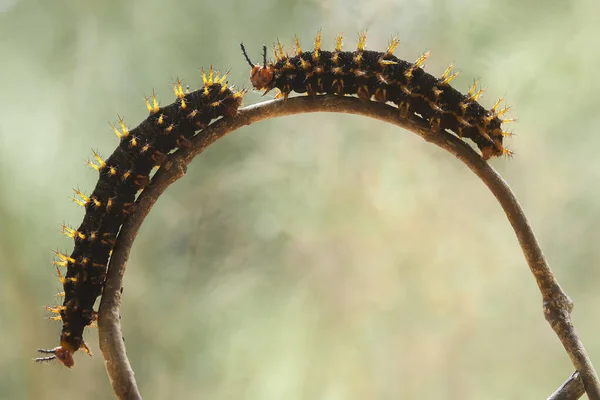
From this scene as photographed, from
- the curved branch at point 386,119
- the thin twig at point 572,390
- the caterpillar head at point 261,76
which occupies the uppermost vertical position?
the caterpillar head at point 261,76

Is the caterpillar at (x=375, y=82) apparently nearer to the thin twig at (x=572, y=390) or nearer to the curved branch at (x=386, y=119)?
the curved branch at (x=386, y=119)

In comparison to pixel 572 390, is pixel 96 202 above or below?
above

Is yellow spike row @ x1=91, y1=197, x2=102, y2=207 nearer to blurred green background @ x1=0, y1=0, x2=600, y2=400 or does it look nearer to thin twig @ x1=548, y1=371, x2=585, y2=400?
blurred green background @ x1=0, y1=0, x2=600, y2=400

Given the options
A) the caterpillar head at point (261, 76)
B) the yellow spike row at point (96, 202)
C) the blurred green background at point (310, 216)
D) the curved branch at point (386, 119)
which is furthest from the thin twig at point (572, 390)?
the yellow spike row at point (96, 202)

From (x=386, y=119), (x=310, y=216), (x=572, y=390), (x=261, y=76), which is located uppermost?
(x=310, y=216)

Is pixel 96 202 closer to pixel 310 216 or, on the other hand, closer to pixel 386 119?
pixel 386 119

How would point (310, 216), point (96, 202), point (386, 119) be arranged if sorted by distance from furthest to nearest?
point (310, 216), point (386, 119), point (96, 202)

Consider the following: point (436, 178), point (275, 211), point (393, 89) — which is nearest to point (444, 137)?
point (393, 89)

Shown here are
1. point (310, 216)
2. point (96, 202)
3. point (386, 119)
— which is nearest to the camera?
point (96, 202)

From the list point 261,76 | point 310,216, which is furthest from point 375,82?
point 310,216
